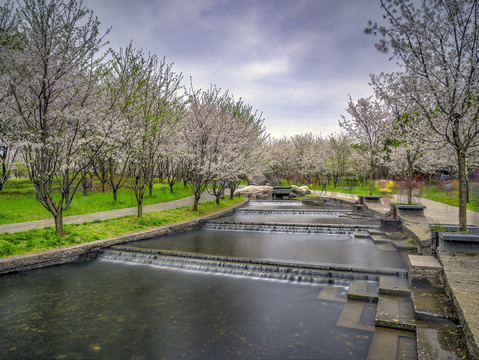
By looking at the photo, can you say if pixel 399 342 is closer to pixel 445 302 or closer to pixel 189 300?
pixel 445 302

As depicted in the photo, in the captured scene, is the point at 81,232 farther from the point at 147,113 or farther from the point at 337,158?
the point at 337,158

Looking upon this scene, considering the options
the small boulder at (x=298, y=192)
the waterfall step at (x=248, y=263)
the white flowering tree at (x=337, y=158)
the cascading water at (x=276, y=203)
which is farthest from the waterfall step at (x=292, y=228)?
the white flowering tree at (x=337, y=158)

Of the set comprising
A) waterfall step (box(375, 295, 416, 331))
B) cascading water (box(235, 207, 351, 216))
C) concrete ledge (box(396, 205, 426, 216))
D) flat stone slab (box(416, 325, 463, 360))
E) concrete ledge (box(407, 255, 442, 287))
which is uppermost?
concrete ledge (box(396, 205, 426, 216))

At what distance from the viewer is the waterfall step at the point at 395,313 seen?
17.9ft

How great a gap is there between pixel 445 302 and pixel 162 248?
967 cm

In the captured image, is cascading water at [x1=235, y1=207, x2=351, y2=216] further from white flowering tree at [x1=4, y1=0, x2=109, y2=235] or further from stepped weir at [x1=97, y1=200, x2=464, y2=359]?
white flowering tree at [x1=4, y1=0, x2=109, y2=235]

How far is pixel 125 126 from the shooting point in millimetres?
14180

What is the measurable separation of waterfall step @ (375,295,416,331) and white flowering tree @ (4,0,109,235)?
10797 millimetres

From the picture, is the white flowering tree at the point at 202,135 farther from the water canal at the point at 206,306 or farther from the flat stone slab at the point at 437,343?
the flat stone slab at the point at 437,343

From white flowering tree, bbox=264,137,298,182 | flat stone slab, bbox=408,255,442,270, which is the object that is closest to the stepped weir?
flat stone slab, bbox=408,255,442,270

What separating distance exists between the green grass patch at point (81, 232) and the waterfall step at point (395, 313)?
10489 millimetres

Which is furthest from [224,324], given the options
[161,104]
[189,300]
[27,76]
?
[161,104]

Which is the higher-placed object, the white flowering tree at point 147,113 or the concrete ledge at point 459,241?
the white flowering tree at point 147,113

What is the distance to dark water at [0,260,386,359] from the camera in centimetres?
532
